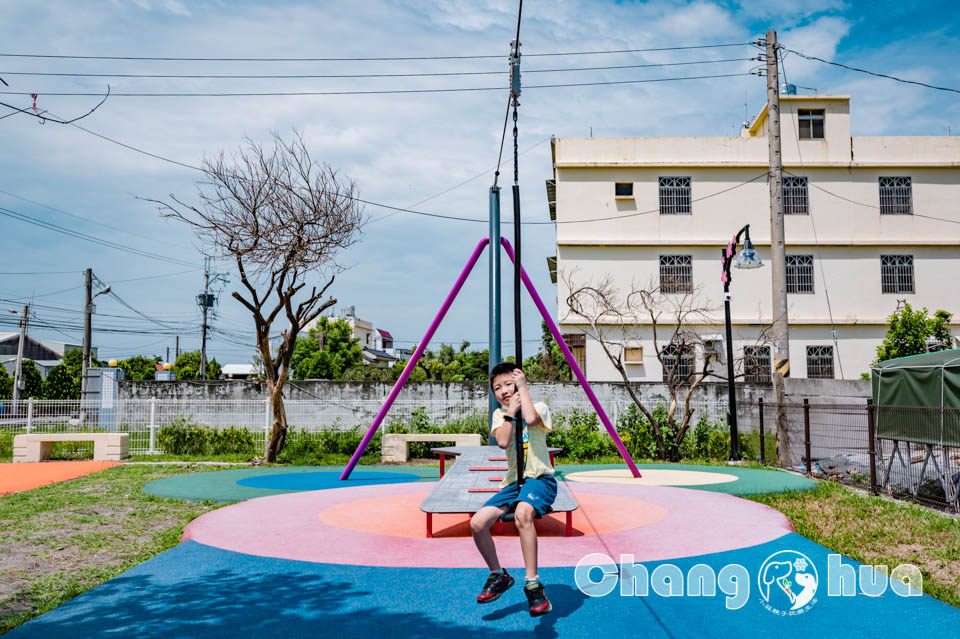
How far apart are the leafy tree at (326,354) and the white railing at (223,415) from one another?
20692 mm

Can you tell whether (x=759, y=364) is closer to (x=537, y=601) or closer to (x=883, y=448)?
(x=883, y=448)

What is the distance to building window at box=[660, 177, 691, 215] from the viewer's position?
26.4 m

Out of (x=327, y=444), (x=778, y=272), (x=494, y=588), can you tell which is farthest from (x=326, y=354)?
(x=494, y=588)

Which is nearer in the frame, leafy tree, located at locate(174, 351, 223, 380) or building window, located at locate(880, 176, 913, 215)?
building window, located at locate(880, 176, 913, 215)

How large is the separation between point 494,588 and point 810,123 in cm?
2619

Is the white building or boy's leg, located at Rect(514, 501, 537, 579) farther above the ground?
the white building

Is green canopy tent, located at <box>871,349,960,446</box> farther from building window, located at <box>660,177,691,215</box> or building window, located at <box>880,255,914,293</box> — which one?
building window, located at <box>880,255,914,293</box>

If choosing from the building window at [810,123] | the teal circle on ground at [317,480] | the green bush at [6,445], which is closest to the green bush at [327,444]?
the teal circle on ground at [317,480]

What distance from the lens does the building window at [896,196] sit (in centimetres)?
2647

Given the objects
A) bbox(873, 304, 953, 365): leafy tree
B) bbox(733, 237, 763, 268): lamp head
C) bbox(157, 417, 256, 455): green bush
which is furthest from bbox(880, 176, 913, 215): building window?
bbox(157, 417, 256, 455): green bush

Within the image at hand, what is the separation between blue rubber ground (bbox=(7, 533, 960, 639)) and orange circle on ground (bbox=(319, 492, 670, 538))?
1.86 meters

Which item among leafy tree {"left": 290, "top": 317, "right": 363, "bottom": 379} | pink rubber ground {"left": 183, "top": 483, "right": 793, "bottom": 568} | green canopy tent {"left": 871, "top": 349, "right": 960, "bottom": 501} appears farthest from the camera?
leafy tree {"left": 290, "top": 317, "right": 363, "bottom": 379}

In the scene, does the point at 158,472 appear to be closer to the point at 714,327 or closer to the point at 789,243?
the point at 714,327

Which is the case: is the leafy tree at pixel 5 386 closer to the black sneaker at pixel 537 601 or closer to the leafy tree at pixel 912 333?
the leafy tree at pixel 912 333
